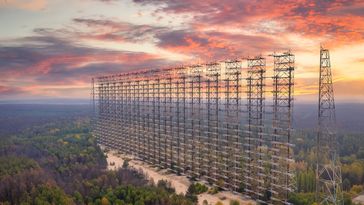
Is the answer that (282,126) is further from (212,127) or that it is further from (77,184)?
(77,184)

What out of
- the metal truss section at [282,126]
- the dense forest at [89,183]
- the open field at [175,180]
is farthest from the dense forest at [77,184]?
the metal truss section at [282,126]

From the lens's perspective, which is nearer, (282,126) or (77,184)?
(282,126)

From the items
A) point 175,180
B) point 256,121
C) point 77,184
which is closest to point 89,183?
point 77,184

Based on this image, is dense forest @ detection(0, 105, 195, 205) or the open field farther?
the open field

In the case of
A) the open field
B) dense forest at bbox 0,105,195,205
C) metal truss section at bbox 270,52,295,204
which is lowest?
the open field

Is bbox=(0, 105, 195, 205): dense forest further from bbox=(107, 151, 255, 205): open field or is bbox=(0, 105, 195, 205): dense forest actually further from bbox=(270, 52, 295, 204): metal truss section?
bbox=(270, 52, 295, 204): metal truss section

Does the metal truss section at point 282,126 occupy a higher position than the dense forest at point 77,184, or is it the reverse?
the metal truss section at point 282,126

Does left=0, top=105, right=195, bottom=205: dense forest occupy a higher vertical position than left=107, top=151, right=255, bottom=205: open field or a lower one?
higher

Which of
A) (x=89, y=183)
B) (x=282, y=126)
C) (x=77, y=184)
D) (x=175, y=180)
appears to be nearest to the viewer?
(x=282, y=126)

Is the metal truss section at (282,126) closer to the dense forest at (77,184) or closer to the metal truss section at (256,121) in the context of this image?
the metal truss section at (256,121)

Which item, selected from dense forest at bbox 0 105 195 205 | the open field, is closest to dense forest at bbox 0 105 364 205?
dense forest at bbox 0 105 195 205
